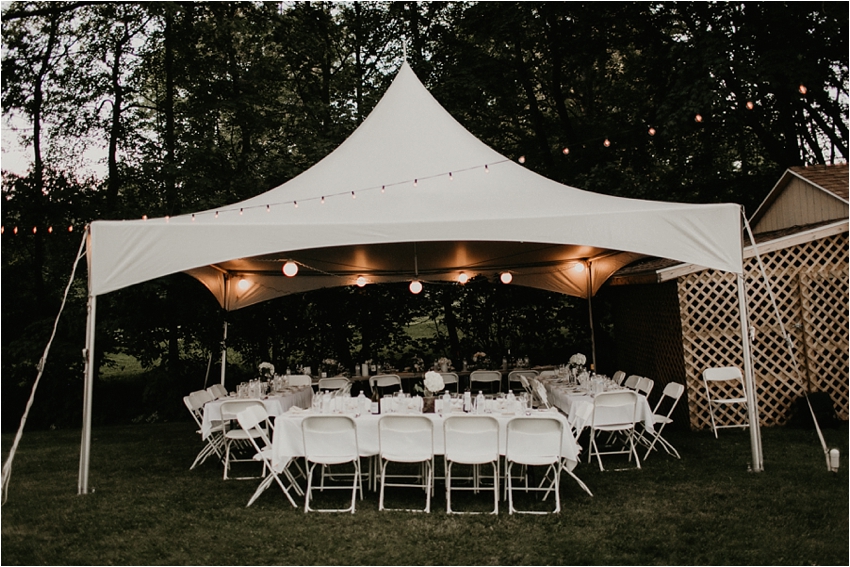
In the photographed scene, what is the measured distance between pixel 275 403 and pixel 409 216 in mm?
2889

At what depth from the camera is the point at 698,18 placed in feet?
40.3

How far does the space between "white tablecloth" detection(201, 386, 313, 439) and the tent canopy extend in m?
1.66

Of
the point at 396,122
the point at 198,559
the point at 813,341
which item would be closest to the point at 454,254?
the point at 396,122

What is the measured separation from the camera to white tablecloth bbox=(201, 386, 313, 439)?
23.5ft

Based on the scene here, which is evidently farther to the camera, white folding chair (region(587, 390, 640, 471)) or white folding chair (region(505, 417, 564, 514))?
white folding chair (region(587, 390, 640, 471))

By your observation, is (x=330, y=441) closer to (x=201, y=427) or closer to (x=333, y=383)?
(x=201, y=427)

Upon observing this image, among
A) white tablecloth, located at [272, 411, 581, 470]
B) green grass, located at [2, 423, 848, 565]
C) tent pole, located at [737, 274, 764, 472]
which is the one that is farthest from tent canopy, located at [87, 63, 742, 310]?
green grass, located at [2, 423, 848, 565]

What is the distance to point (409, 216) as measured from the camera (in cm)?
643

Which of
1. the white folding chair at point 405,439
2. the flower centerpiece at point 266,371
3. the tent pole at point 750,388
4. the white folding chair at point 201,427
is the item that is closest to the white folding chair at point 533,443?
the white folding chair at point 405,439

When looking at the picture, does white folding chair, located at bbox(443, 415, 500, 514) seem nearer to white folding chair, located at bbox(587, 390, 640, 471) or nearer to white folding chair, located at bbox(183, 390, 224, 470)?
white folding chair, located at bbox(587, 390, 640, 471)

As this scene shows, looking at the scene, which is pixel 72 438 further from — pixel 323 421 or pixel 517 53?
pixel 517 53

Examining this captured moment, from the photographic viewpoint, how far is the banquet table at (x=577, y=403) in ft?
22.1

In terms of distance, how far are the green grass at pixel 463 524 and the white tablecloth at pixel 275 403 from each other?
1.72ft

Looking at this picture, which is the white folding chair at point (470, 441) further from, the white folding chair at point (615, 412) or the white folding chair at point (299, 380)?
the white folding chair at point (299, 380)
